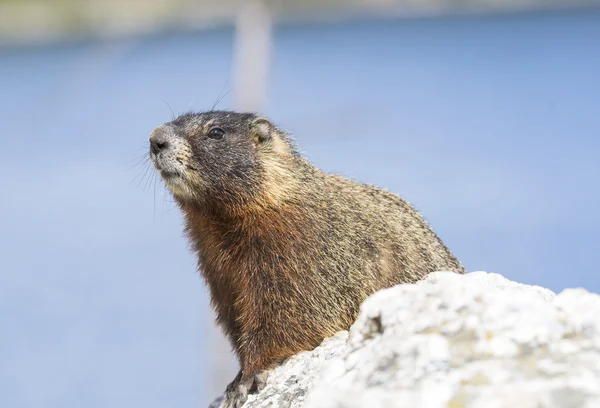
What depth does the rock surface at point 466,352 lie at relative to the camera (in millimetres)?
1828

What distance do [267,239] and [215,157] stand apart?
0.58 meters

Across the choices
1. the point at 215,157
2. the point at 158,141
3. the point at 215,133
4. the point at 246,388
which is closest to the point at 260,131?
the point at 215,133

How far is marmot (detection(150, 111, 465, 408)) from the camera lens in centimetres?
430

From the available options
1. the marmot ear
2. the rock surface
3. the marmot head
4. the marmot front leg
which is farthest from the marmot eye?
the rock surface

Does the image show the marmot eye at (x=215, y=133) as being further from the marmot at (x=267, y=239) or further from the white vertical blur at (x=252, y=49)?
the white vertical blur at (x=252, y=49)

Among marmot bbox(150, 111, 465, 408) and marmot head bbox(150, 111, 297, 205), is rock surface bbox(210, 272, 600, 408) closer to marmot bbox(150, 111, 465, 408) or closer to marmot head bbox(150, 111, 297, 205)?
marmot bbox(150, 111, 465, 408)

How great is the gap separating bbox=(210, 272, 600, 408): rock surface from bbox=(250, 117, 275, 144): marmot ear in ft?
8.32

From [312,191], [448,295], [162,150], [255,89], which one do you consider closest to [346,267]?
[312,191]

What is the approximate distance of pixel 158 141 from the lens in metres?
4.50

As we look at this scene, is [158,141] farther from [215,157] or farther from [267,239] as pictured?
[267,239]

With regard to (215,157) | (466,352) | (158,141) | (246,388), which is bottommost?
(466,352)

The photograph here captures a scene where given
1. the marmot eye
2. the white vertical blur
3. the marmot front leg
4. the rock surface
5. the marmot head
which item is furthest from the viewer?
the white vertical blur

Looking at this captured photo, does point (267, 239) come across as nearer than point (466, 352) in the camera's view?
No

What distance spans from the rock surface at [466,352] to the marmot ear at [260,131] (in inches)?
99.8
